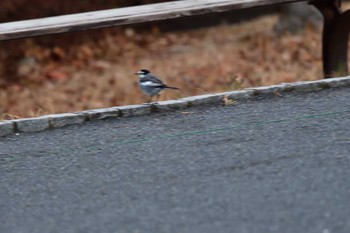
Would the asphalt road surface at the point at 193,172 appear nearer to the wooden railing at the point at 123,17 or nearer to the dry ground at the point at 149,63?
the wooden railing at the point at 123,17

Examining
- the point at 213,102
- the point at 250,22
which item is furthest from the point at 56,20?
the point at 250,22

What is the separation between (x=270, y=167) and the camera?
16.4 feet

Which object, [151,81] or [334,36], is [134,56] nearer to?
[334,36]

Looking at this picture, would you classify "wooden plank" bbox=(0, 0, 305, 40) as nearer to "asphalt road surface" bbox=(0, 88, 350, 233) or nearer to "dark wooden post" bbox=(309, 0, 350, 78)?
"dark wooden post" bbox=(309, 0, 350, 78)

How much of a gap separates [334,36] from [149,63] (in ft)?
14.2

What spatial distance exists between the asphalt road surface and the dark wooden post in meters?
1.49

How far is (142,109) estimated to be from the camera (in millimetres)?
6414

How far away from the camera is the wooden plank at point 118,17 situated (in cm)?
696

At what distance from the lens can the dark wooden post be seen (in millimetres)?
8008

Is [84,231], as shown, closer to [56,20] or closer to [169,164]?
[169,164]

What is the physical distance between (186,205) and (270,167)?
709 millimetres

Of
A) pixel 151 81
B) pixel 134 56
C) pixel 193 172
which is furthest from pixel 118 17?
pixel 134 56

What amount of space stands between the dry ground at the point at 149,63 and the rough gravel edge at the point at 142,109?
325 centimetres

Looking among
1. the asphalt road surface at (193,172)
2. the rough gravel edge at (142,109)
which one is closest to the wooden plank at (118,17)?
the rough gravel edge at (142,109)
